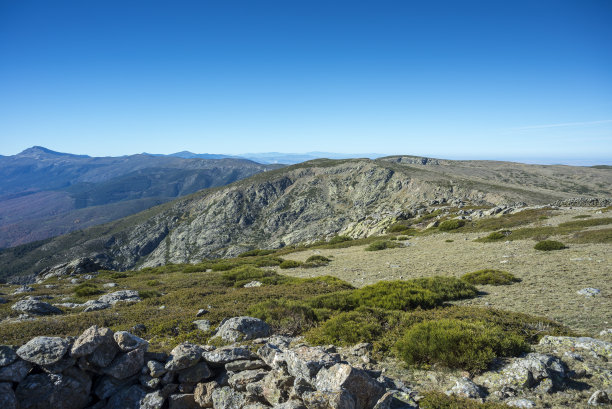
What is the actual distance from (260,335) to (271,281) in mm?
12122

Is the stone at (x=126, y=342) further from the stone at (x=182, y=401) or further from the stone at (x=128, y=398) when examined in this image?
the stone at (x=182, y=401)

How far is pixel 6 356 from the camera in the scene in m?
6.56

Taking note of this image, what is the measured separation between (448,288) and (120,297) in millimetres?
19435

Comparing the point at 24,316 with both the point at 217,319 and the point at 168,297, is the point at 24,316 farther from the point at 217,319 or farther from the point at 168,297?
the point at 217,319

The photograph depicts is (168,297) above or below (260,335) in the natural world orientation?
below

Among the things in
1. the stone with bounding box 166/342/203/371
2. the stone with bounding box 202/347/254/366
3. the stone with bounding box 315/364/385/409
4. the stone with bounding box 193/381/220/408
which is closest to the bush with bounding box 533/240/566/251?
the stone with bounding box 315/364/385/409

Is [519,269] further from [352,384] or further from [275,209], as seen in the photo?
[275,209]

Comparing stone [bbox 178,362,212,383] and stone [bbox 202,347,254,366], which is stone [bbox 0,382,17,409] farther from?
stone [bbox 202,347,254,366]

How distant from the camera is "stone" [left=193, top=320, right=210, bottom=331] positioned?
38.2ft

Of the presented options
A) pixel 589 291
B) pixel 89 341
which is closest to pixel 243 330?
pixel 89 341

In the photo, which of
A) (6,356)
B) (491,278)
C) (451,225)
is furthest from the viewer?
(451,225)

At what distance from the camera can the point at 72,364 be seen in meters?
7.17

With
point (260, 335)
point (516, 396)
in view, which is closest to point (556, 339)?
point (516, 396)

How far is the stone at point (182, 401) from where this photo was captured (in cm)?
742
